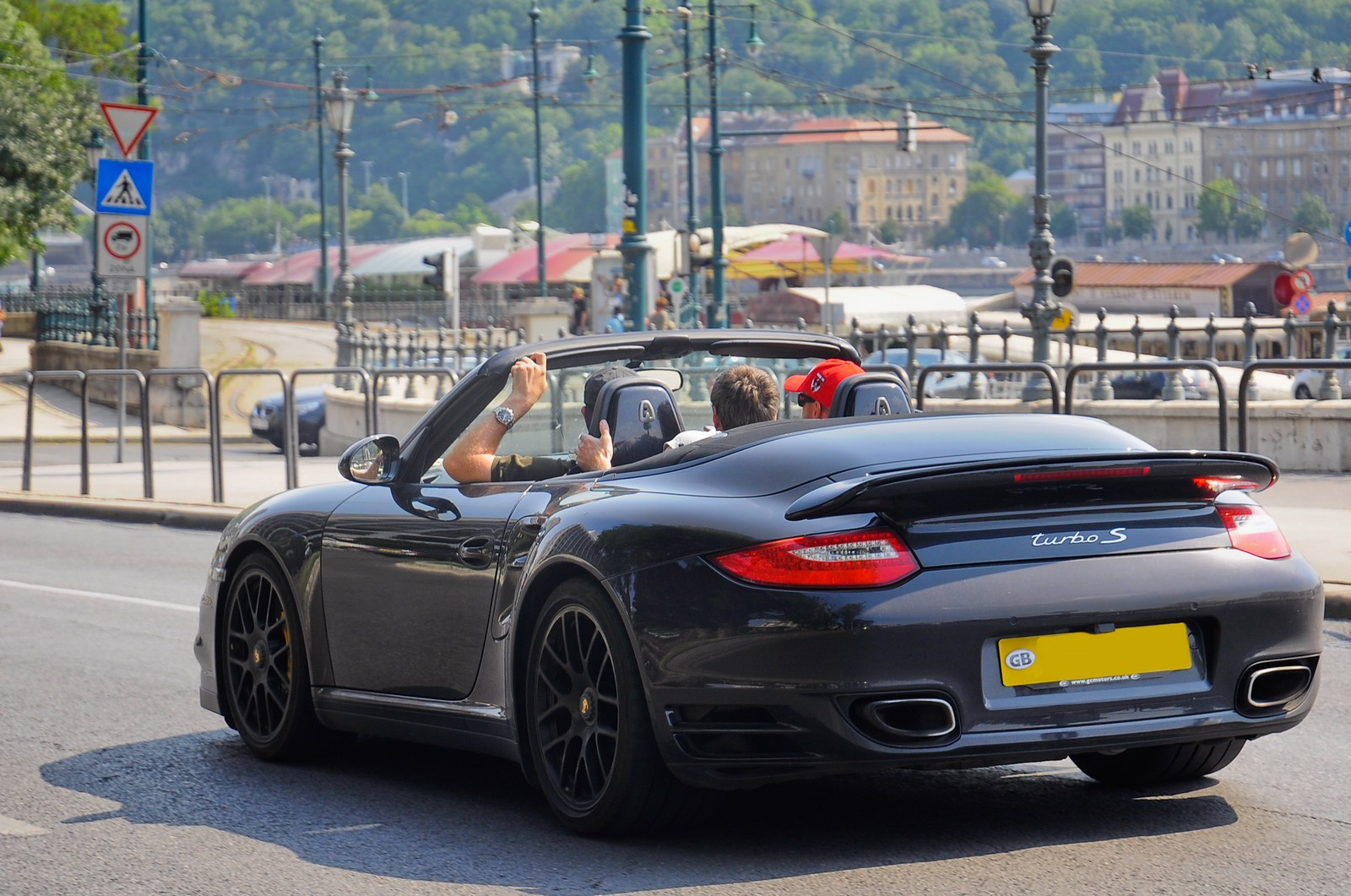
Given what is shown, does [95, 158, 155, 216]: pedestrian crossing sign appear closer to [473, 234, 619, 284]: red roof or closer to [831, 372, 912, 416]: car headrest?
[831, 372, 912, 416]: car headrest

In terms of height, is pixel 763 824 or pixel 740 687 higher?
pixel 740 687

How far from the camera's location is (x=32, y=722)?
24.3 feet

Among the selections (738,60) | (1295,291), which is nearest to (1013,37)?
(738,60)

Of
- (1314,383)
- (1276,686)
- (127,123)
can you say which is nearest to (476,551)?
(1276,686)

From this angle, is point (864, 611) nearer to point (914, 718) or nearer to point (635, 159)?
point (914, 718)

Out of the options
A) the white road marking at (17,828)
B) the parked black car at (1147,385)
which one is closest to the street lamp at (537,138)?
the parked black car at (1147,385)

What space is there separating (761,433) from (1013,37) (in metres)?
175

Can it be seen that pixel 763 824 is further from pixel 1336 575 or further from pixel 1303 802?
pixel 1336 575

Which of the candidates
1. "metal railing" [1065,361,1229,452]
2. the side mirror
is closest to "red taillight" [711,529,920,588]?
the side mirror

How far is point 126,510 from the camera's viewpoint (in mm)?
17203

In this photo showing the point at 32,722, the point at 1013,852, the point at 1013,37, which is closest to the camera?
the point at 1013,852

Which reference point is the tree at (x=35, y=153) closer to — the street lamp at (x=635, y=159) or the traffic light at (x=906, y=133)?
the traffic light at (x=906, y=133)

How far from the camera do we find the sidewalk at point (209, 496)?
11.8 metres

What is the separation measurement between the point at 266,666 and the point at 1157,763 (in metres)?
2.76
